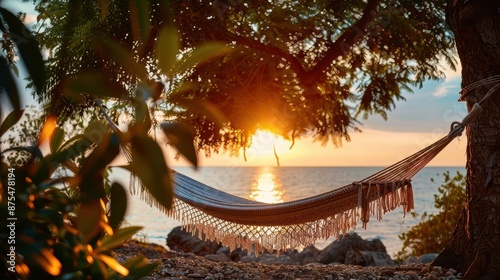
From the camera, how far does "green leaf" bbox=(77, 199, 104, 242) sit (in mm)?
491

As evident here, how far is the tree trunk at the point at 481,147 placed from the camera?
8.54ft

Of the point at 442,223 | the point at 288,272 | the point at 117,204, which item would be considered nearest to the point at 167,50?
the point at 117,204

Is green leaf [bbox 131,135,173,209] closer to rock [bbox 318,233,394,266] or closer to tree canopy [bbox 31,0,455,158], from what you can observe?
tree canopy [bbox 31,0,455,158]

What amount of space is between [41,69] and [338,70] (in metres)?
4.39

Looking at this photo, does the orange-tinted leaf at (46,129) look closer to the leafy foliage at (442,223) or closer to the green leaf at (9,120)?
the green leaf at (9,120)

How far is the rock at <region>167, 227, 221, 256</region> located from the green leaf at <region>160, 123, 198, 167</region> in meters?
5.23

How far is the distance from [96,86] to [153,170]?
86mm

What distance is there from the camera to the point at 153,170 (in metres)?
0.38

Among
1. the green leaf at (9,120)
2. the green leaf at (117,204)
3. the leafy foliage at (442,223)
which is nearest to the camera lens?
the green leaf at (117,204)

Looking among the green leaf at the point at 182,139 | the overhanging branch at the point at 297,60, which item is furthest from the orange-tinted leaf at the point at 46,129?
the overhanging branch at the point at 297,60

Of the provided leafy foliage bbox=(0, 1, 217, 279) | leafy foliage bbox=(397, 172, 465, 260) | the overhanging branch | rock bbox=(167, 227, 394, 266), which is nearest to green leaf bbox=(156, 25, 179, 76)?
leafy foliage bbox=(0, 1, 217, 279)

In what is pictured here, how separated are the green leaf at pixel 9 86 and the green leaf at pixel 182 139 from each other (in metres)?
0.12

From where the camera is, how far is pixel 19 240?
18.6 inches

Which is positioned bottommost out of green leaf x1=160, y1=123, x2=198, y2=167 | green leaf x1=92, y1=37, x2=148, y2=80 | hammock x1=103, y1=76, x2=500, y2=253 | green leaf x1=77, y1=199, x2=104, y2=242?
hammock x1=103, y1=76, x2=500, y2=253
